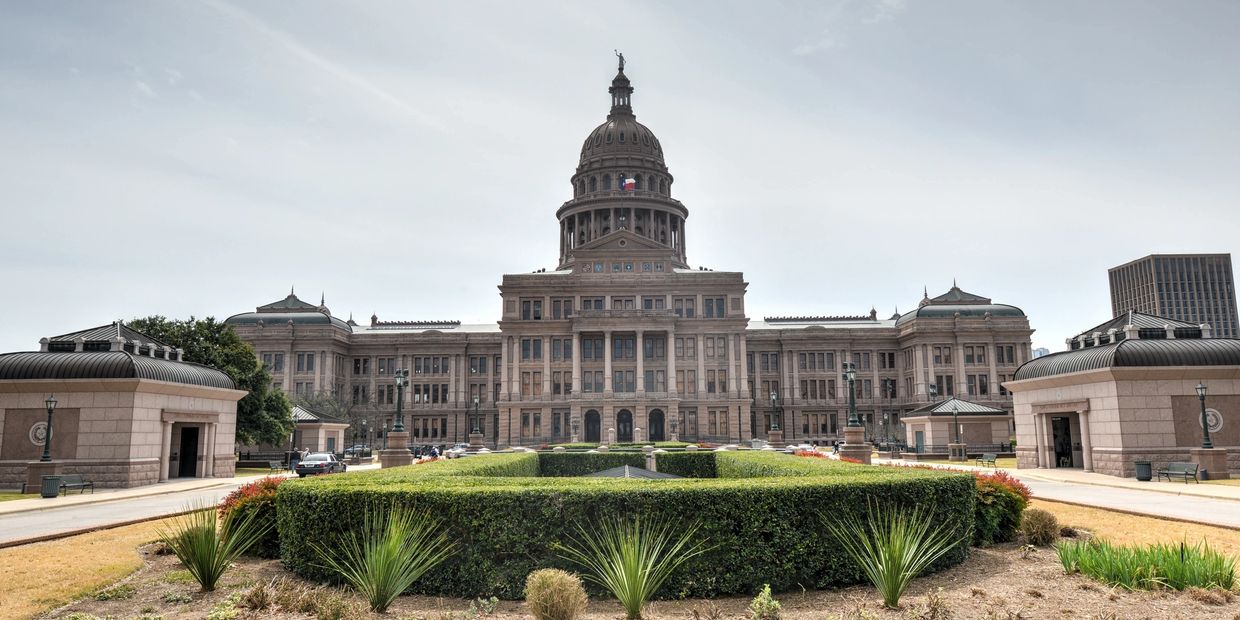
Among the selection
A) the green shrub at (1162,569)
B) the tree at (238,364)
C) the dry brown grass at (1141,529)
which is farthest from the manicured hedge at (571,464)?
the tree at (238,364)

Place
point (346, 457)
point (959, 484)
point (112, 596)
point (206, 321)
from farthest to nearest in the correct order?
point (346, 457), point (206, 321), point (959, 484), point (112, 596)

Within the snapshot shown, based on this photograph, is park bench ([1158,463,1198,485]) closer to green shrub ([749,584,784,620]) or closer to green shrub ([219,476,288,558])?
green shrub ([749,584,784,620])

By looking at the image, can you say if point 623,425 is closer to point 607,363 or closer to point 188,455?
point 607,363

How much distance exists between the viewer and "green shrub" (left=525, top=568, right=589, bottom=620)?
389 inches

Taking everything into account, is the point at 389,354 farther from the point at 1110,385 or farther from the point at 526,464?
the point at 1110,385

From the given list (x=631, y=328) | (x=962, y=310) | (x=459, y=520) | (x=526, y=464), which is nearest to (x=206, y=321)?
(x=526, y=464)

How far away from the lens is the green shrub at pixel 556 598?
9875 mm

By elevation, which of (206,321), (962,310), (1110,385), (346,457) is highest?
(962,310)

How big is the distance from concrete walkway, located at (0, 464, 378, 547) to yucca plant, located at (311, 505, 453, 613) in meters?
7.91

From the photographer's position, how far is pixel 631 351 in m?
85.7

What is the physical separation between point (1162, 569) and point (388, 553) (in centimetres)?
1128

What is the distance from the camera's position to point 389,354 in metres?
100

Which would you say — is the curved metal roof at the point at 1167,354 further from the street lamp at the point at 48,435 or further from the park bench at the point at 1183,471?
the park bench at the point at 1183,471

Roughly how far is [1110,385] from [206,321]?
53.3 metres
